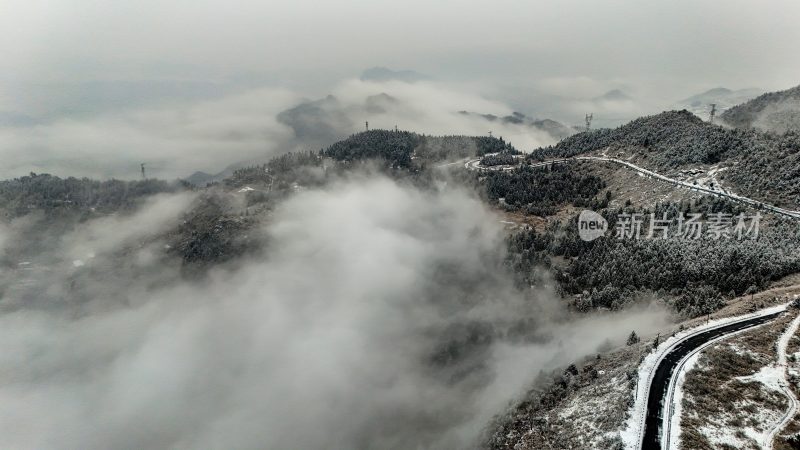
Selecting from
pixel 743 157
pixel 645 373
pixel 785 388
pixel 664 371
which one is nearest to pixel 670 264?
pixel 785 388

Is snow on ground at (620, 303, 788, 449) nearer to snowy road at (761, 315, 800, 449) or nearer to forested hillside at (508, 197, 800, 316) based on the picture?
snowy road at (761, 315, 800, 449)

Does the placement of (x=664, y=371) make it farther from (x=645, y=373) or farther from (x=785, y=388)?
(x=785, y=388)

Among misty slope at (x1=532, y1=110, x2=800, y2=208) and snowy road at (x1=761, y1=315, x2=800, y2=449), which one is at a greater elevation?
misty slope at (x1=532, y1=110, x2=800, y2=208)

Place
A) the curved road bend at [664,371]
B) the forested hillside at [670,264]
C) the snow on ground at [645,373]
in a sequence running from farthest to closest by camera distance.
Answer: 1. the forested hillside at [670,264]
2. the snow on ground at [645,373]
3. the curved road bend at [664,371]

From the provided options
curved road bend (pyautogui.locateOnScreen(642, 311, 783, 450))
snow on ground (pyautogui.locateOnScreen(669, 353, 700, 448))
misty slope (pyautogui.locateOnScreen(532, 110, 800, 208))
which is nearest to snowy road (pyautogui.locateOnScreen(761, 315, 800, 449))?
curved road bend (pyautogui.locateOnScreen(642, 311, 783, 450))

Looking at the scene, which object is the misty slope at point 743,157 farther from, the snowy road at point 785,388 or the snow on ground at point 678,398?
the snow on ground at point 678,398

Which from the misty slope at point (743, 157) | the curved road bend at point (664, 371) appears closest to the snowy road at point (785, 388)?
the curved road bend at point (664, 371)

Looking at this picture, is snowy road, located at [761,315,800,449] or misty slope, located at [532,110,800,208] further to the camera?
misty slope, located at [532,110,800,208]
